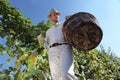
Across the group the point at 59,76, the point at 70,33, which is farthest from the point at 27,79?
the point at 70,33

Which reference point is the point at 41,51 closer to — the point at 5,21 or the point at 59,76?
the point at 5,21

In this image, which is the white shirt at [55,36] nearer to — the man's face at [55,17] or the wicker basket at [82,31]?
the man's face at [55,17]

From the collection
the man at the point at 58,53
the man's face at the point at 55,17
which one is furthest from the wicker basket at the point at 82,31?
the man's face at the point at 55,17

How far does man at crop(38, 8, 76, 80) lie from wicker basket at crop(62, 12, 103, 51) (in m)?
0.18

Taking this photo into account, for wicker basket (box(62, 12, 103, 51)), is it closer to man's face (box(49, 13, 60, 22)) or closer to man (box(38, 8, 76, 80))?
man (box(38, 8, 76, 80))

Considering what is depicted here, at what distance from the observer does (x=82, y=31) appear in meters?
4.05

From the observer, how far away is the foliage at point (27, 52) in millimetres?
5312

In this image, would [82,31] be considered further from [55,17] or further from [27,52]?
[27,52]

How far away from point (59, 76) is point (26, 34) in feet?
16.0

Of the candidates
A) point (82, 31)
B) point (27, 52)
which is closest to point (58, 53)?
point (82, 31)

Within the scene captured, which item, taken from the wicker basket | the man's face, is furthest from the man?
the wicker basket

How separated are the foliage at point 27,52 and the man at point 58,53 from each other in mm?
335

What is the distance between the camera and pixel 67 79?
4020 mm

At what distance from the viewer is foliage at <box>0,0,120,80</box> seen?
5.31 metres
